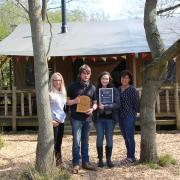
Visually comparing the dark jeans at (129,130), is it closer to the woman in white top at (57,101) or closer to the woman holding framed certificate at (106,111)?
the woman holding framed certificate at (106,111)

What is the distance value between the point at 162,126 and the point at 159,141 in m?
2.86

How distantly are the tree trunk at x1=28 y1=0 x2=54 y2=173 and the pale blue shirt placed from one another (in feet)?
2.05

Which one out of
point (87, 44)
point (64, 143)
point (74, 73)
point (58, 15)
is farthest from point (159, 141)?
point (58, 15)

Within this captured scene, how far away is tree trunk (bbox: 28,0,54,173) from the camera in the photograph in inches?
278

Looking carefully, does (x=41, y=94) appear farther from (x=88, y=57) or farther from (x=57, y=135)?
(x=88, y=57)

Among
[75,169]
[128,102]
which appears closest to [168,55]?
[128,102]

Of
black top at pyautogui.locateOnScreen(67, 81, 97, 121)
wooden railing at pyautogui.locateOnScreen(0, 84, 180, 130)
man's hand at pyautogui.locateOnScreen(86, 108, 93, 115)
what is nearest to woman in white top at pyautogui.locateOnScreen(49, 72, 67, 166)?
black top at pyautogui.locateOnScreen(67, 81, 97, 121)

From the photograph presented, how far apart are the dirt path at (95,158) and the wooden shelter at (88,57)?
1.14m

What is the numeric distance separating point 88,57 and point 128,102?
6.45m

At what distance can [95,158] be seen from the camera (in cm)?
926

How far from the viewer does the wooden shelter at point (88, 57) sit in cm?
1398

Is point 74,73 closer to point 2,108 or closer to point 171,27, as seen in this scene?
point 2,108

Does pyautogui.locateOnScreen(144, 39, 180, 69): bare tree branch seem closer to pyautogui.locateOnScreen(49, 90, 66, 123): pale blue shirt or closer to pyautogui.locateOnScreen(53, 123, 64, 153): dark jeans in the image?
pyautogui.locateOnScreen(49, 90, 66, 123): pale blue shirt

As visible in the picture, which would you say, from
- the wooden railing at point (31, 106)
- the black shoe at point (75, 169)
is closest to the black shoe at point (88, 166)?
the black shoe at point (75, 169)
